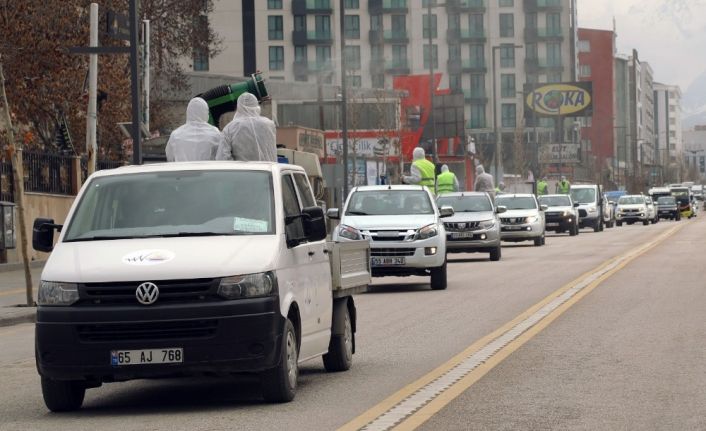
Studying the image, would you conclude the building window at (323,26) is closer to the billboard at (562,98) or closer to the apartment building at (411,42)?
the apartment building at (411,42)

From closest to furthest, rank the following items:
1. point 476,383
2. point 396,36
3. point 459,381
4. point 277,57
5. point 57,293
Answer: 1. point 57,293
2. point 476,383
3. point 459,381
4. point 277,57
5. point 396,36

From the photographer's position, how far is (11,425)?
33.4 feet

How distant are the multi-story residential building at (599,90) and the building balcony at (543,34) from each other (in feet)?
86.9

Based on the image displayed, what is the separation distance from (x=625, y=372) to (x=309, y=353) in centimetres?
235

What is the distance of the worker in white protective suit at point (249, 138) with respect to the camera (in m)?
14.0

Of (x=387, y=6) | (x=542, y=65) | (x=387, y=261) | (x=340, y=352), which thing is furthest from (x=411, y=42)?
Answer: (x=340, y=352)

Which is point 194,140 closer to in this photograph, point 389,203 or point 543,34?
point 389,203

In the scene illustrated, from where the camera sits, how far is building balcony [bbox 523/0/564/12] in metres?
152

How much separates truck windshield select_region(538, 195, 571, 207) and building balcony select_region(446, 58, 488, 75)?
88.3m

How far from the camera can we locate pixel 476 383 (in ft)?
38.1

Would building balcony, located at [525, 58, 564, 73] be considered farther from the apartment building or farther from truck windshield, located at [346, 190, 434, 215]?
truck windshield, located at [346, 190, 434, 215]

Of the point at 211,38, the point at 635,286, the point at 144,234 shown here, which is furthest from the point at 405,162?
the point at 144,234

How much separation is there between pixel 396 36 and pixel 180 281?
13536 centimetres

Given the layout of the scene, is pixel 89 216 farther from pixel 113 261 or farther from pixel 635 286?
pixel 635 286
